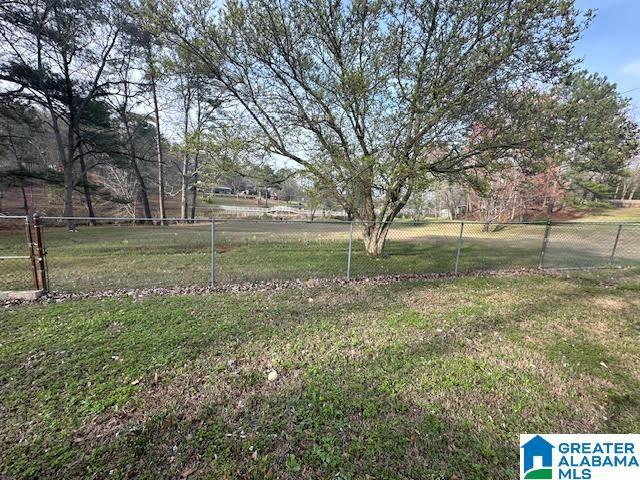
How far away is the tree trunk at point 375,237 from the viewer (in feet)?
28.2

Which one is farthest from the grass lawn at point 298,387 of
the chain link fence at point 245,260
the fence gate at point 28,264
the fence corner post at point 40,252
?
the chain link fence at point 245,260

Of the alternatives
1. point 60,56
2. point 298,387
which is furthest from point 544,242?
point 60,56

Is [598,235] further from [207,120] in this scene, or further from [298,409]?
[207,120]

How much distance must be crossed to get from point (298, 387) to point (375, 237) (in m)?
6.73

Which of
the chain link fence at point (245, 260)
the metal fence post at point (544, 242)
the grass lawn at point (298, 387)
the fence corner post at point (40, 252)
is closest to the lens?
the grass lawn at point (298, 387)

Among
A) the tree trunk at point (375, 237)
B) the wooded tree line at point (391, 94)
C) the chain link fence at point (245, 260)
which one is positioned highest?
the wooded tree line at point (391, 94)

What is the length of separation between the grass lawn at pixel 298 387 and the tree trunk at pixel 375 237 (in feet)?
14.5

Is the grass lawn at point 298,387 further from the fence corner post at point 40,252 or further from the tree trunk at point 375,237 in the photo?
the tree trunk at point 375,237

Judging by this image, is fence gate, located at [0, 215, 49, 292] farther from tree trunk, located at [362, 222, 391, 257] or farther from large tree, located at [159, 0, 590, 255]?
tree trunk, located at [362, 222, 391, 257]

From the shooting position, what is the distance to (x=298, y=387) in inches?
96.8

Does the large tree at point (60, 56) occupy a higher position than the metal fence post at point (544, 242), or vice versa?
the large tree at point (60, 56)

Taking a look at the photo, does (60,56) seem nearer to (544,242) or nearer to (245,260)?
(245,260)

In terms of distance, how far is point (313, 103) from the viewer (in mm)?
7168

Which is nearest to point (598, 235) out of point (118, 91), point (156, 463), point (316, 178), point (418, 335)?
point (316, 178)
